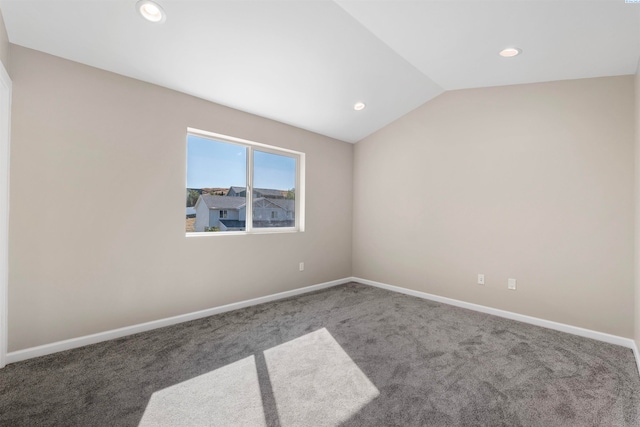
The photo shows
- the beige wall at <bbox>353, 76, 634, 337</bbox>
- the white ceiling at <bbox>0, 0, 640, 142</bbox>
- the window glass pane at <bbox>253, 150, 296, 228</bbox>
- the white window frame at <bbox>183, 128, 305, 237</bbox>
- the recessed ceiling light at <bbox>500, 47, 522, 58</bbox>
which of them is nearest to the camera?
the white ceiling at <bbox>0, 0, 640, 142</bbox>

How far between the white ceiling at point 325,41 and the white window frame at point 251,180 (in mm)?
428

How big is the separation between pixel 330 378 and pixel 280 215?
2406 mm

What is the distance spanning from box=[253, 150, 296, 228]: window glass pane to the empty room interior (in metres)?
0.05

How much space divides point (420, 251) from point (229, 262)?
2581 mm

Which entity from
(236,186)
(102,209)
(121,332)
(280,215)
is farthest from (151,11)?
(121,332)

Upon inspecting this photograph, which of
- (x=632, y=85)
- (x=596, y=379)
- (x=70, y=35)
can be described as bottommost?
(x=596, y=379)

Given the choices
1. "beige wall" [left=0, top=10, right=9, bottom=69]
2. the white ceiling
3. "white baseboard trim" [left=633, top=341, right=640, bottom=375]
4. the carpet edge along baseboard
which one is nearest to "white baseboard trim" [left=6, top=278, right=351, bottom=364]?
the carpet edge along baseboard

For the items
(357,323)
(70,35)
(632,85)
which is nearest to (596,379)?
(357,323)

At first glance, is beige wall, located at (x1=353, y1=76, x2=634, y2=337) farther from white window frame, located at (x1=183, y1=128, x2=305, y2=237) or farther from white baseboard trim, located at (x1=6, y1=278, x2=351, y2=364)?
white baseboard trim, located at (x1=6, y1=278, x2=351, y2=364)

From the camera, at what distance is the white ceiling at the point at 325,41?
1951mm

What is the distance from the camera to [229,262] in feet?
10.7

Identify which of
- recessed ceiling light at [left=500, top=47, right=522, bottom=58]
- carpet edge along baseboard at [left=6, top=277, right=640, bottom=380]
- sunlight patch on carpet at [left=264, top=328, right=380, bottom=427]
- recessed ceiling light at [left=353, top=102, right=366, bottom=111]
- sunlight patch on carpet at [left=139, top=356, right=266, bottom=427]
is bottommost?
sunlight patch on carpet at [left=264, top=328, right=380, bottom=427]

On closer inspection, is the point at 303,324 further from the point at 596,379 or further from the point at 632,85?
the point at 632,85

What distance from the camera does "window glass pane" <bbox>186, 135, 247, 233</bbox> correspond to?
10.2 feet
